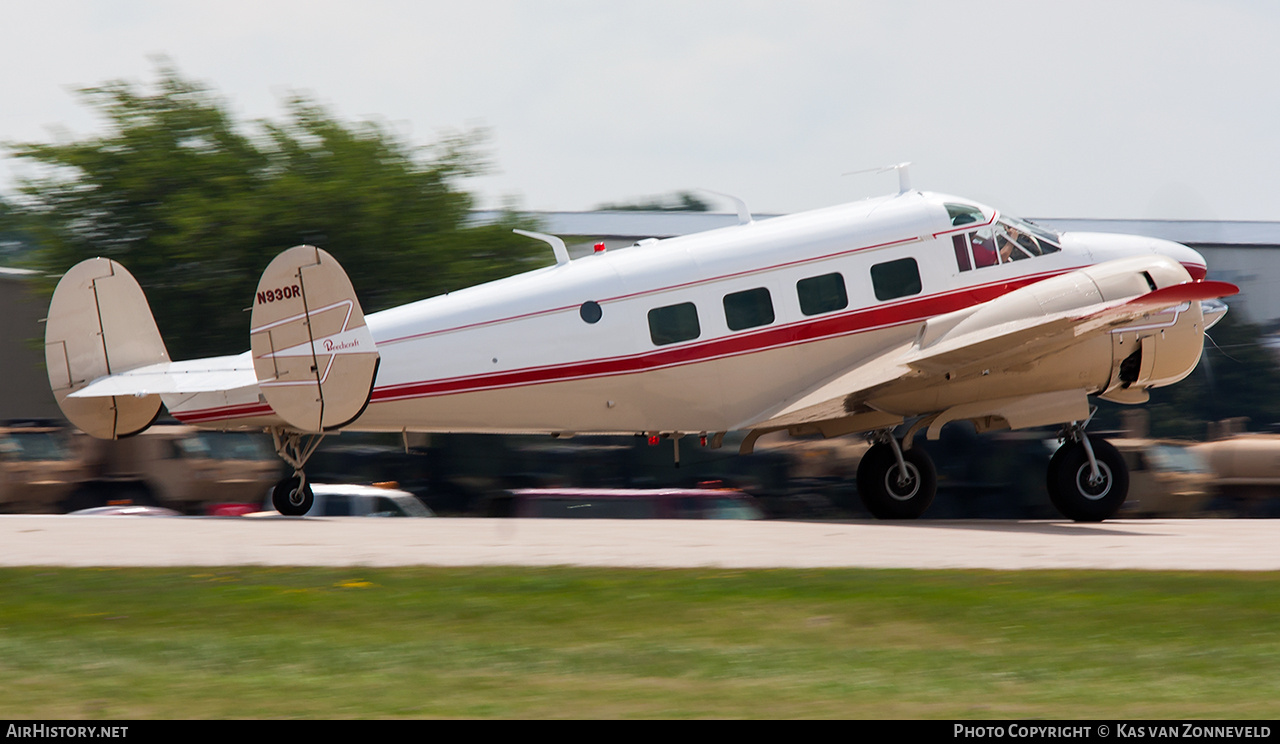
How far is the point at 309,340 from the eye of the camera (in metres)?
15.2

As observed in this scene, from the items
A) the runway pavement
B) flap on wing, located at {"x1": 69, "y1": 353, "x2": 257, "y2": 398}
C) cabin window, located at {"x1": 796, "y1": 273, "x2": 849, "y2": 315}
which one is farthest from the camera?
cabin window, located at {"x1": 796, "y1": 273, "x2": 849, "y2": 315}

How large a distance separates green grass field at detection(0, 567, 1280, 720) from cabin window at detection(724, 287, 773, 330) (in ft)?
19.5

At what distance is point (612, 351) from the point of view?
55.7ft

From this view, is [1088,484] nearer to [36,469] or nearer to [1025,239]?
[1025,239]

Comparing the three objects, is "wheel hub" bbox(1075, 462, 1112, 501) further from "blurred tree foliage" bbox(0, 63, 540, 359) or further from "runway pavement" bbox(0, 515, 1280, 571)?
"blurred tree foliage" bbox(0, 63, 540, 359)

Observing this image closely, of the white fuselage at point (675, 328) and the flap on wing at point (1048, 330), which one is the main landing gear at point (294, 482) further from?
the flap on wing at point (1048, 330)

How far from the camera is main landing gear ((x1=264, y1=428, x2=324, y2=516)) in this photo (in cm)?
1705

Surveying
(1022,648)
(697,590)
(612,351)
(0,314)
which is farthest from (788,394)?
(0,314)

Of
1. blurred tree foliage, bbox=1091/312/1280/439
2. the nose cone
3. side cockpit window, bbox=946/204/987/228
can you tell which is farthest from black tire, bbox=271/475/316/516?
blurred tree foliage, bbox=1091/312/1280/439

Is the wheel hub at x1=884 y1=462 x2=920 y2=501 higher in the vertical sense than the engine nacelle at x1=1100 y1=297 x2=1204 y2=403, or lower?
lower

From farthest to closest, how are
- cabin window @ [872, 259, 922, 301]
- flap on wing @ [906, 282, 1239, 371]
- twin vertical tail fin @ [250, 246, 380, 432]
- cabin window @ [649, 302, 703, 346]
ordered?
A: 1. cabin window @ [872, 259, 922, 301]
2. cabin window @ [649, 302, 703, 346]
3. flap on wing @ [906, 282, 1239, 371]
4. twin vertical tail fin @ [250, 246, 380, 432]

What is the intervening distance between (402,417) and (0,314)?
26.5m

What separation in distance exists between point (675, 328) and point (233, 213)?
54.5ft

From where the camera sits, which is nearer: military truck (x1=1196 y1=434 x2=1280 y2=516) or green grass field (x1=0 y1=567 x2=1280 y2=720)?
green grass field (x1=0 y1=567 x2=1280 y2=720)
